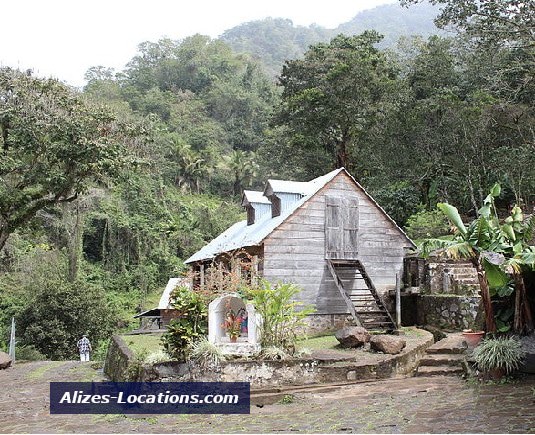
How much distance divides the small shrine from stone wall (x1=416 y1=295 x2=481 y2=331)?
7201 millimetres

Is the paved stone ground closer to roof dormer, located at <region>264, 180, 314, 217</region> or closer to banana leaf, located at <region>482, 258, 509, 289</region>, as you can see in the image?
banana leaf, located at <region>482, 258, 509, 289</region>

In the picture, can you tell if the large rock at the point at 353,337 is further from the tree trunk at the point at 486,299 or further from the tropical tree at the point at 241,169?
the tropical tree at the point at 241,169

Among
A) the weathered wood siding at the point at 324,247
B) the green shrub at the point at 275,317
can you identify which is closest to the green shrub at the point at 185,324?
the green shrub at the point at 275,317

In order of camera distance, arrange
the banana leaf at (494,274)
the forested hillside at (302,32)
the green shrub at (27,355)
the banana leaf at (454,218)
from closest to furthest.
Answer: the banana leaf at (494,274) → the banana leaf at (454,218) → the green shrub at (27,355) → the forested hillside at (302,32)

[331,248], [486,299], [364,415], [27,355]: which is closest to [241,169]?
[27,355]

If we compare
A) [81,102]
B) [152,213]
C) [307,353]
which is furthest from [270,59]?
[307,353]

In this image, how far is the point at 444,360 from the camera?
42.4 ft

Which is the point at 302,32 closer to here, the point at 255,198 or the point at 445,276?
the point at 255,198

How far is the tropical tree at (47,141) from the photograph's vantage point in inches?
691

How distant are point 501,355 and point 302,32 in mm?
133924

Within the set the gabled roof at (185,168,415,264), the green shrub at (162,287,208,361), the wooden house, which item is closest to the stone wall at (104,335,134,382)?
the green shrub at (162,287,208,361)

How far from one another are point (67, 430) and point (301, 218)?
35.9ft

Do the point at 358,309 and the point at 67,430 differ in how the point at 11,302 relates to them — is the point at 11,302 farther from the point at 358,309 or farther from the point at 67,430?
the point at 67,430

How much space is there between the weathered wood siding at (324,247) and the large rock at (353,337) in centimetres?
370
